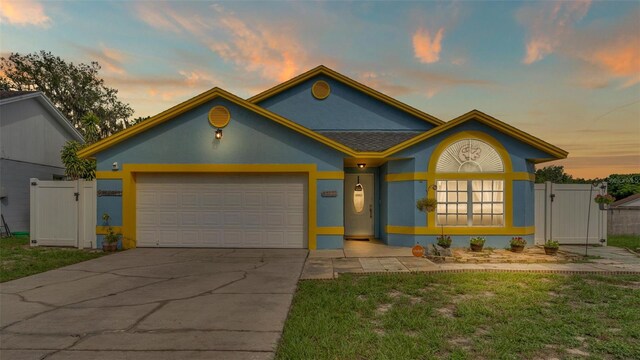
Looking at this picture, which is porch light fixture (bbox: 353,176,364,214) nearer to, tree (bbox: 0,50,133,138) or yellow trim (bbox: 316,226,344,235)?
yellow trim (bbox: 316,226,344,235)

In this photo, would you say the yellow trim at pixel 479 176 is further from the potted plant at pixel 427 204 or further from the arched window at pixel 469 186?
the potted plant at pixel 427 204

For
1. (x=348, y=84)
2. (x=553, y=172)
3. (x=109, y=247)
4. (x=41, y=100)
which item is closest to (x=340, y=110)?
(x=348, y=84)

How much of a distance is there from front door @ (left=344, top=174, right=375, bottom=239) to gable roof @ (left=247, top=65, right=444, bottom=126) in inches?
139

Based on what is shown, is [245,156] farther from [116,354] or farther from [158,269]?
[116,354]

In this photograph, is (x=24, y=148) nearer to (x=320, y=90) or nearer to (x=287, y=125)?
(x=287, y=125)

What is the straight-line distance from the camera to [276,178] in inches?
442

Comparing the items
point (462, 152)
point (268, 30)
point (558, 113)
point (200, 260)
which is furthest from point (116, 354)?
point (558, 113)

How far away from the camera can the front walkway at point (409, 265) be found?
304 inches

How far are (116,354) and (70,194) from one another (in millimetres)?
9822

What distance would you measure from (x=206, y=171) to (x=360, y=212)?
602cm

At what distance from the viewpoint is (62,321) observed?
15.5ft

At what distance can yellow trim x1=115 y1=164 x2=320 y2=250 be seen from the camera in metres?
10.9

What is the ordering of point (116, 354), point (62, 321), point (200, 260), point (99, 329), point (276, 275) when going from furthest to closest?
point (200, 260), point (276, 275), point (62, 321), point (99, 329), point (116, 354)

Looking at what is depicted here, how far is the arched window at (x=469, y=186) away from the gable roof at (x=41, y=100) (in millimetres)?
18796
